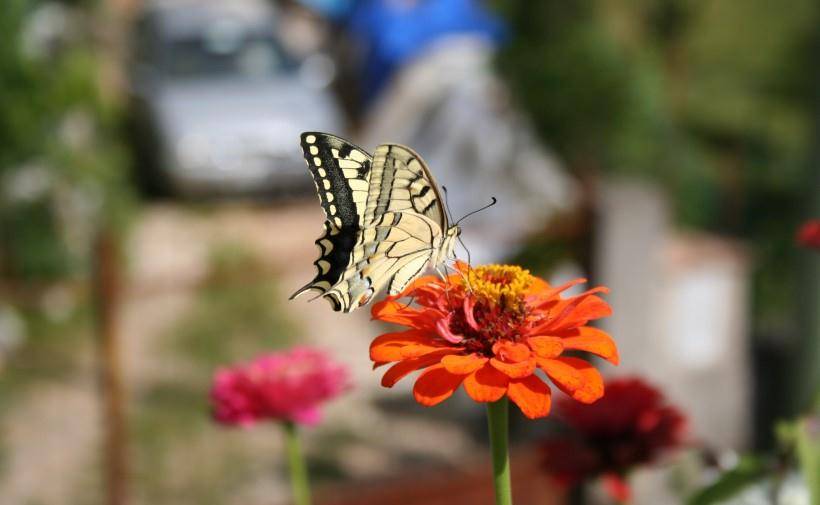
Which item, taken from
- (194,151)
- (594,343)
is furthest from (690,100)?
(594,343)

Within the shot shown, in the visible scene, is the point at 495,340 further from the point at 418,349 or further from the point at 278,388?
the point at 278,388

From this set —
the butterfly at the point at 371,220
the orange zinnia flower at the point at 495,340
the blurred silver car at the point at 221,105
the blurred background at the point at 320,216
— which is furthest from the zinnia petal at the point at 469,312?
the blurred silver car at the point at 221,105

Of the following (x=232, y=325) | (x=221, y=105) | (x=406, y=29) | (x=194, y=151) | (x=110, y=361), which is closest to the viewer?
(x=110, y=361)

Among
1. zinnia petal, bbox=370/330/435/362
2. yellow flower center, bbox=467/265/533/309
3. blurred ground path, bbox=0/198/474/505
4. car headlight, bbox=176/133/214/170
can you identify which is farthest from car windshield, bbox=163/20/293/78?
zinnia petal, bbox=370/330/435/362

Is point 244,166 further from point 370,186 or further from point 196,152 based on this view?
point 370,186

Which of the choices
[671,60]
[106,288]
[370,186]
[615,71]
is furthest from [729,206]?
[370,186]
